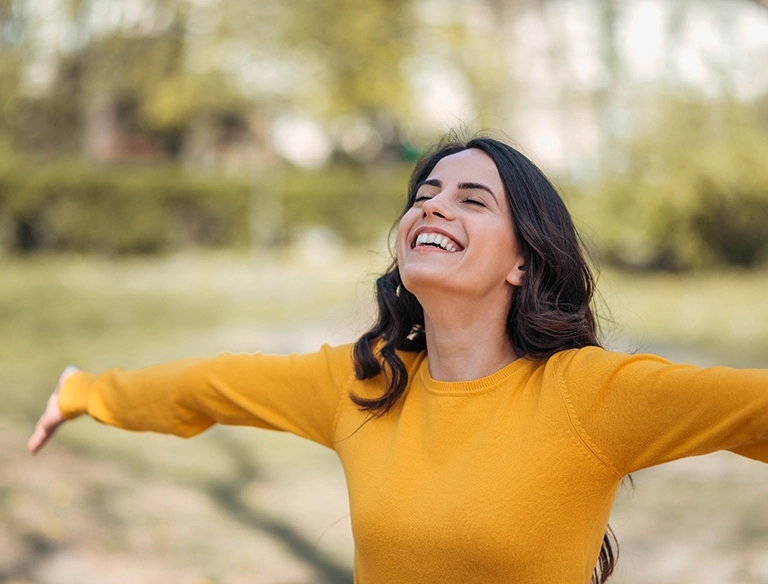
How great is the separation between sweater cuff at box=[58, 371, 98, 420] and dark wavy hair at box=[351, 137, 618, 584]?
0.90 m

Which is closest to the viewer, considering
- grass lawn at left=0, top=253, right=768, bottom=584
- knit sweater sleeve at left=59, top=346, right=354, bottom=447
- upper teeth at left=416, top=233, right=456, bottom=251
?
upper teeth at left=416, top=233, right=456, bottom=251

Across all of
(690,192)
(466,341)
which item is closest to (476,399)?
(466,341)

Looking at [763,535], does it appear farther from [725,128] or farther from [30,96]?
[30,96]

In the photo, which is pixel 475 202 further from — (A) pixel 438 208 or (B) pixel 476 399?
(B) pixel 476 399

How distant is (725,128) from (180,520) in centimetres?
1063

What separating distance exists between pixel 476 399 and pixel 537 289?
33 centimetres

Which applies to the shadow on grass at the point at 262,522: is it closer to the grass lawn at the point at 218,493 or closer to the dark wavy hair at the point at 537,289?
the grass lawn at the point at 218,493

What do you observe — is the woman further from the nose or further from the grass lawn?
the grass lawn

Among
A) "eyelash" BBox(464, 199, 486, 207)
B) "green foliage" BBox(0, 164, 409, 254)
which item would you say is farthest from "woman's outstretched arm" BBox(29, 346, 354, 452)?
"green foliage" BBox(0, 164, 409, 254)

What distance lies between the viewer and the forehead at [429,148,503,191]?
2.02 meters

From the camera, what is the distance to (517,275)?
6.64 feet

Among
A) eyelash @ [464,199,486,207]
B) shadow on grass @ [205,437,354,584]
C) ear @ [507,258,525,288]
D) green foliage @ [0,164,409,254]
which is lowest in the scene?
green foliage @ [0,164,409,254]

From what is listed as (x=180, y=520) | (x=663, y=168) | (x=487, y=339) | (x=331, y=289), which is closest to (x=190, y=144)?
(x=331, y=289)

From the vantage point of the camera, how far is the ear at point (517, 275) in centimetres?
202
